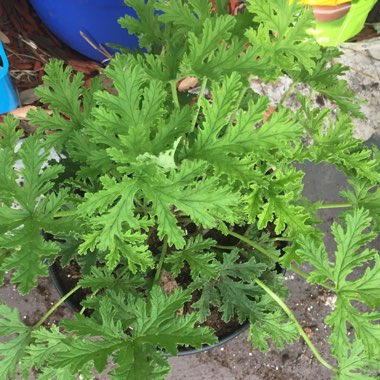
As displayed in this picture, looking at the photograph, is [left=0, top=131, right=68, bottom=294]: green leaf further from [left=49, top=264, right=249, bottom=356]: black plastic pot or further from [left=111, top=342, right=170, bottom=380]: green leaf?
[left=49, top=264, right=249, bottom=356]: black plastic pot

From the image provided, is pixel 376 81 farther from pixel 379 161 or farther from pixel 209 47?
pixel 209 47

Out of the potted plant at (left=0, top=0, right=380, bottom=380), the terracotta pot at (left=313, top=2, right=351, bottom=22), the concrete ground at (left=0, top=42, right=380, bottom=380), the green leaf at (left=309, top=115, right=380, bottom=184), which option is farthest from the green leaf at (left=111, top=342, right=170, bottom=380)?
the terracotta pot at (left=313, top=2, right=351, bottom=22)

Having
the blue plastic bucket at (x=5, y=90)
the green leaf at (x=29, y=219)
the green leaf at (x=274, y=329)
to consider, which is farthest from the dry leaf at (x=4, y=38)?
the green leaf at (x=274, y=329)

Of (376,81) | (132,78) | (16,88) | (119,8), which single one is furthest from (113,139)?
(376,81)

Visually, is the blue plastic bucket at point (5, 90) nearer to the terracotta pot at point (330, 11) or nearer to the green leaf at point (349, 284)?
the terracotta pot at point (330, 11)

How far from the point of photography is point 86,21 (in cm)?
158

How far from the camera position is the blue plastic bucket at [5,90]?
1.57m

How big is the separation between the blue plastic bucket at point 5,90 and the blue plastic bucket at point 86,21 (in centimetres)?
18

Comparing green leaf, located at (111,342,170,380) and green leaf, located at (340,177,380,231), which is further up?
green leaf, located at (340,177,380,231)

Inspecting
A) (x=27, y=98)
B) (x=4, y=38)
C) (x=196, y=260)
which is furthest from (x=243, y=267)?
(x=4, y=38)

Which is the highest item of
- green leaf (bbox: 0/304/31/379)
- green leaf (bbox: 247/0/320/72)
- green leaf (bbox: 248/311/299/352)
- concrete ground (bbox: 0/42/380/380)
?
green leaf (bbox: 247/0/320/72)

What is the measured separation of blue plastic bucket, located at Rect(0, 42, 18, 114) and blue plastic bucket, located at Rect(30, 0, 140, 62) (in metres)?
0.18

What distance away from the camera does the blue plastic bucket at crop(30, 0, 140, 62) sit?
4.94 feet

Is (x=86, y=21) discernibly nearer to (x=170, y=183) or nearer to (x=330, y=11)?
(x=330, y=11)
